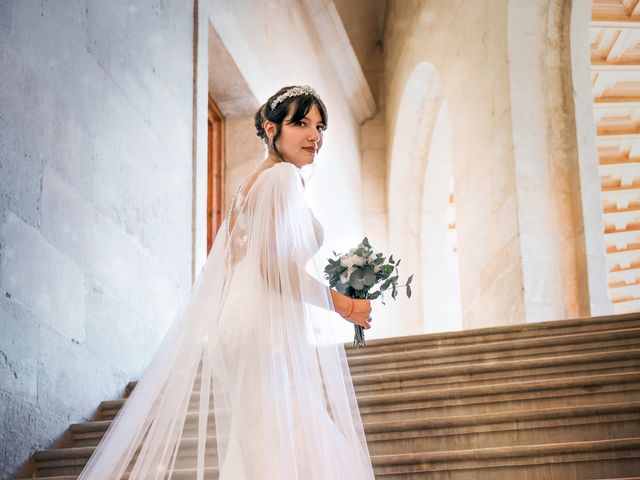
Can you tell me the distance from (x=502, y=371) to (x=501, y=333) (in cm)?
72

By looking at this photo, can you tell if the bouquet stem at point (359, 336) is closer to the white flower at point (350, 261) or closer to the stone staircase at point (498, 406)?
the white flower at point (350, 261)

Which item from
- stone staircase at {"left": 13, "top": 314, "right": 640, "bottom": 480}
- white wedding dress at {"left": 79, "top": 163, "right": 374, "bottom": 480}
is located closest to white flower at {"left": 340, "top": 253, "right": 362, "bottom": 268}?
white wedding dress at {"left": 79, "top": 163, "right": 374, "bottom": 480}

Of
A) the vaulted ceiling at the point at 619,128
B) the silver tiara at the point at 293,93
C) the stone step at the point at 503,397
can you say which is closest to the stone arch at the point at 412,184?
the vaulted ceiling at the point at 619,128

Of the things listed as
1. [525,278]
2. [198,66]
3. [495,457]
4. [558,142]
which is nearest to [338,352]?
[495,457]

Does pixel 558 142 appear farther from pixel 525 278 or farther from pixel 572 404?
pixel 572 404

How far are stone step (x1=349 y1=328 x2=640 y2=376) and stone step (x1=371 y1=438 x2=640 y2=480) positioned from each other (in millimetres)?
1319

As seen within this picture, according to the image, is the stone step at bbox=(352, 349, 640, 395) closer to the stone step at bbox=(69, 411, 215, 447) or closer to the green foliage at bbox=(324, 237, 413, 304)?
the stone step at bbox=(69, 411, 215, 447)

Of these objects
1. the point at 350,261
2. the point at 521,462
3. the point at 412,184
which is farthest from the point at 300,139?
the point at 412,184

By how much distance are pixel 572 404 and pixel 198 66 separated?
414 cm

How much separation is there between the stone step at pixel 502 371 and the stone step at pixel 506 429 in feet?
2.01

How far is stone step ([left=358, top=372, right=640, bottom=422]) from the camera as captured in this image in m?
4.16

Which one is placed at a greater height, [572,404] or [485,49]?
[485,49]

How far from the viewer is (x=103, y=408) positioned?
16.7 feet

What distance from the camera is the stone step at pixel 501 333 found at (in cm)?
513
